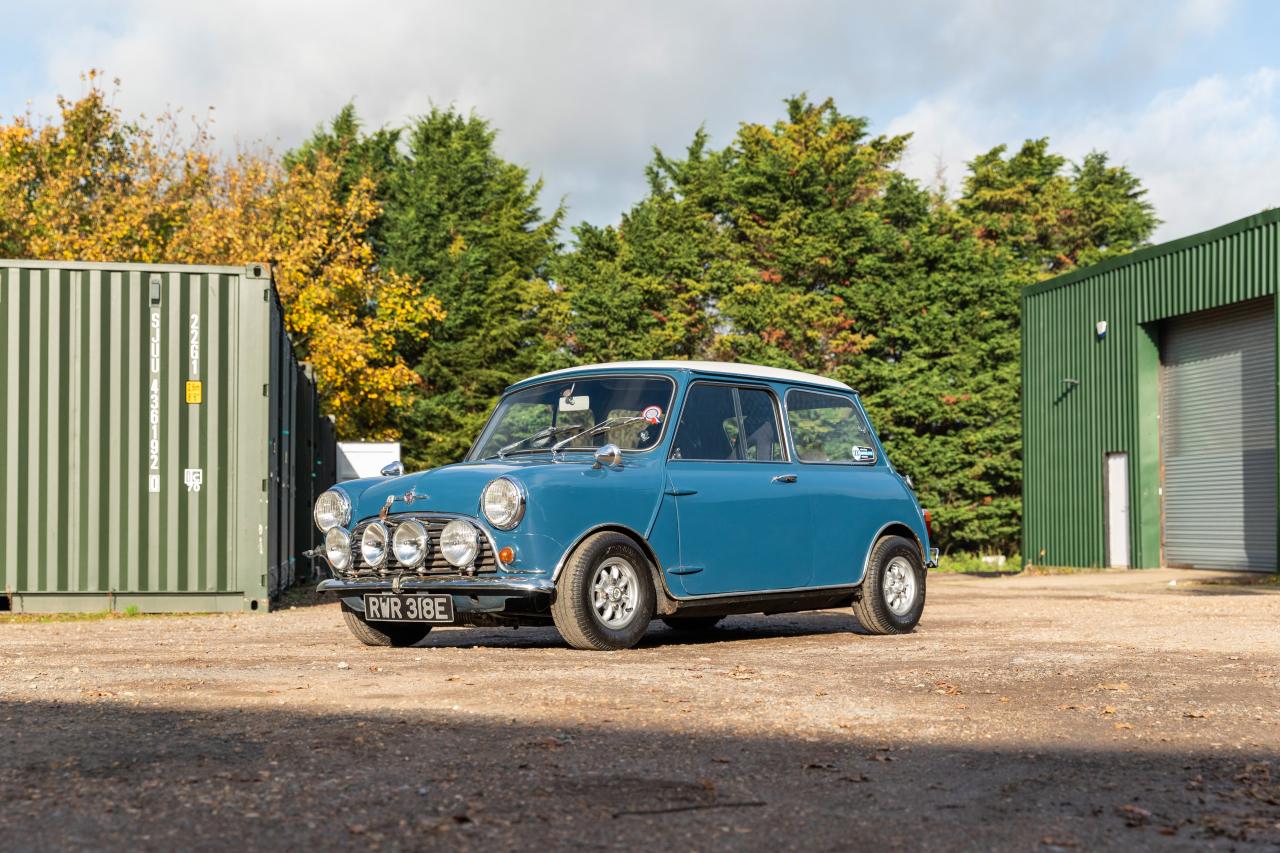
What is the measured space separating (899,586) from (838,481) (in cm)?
101

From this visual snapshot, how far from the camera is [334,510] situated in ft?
30.0

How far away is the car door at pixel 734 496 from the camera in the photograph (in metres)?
9.23

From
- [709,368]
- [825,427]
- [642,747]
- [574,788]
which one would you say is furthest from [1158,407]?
[574,788]

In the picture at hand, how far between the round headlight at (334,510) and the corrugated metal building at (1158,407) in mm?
18119

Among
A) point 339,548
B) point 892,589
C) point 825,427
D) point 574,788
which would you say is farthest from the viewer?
point 892,589

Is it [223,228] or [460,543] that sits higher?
[223,228]

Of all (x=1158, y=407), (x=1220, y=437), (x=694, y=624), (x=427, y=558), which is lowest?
(x=694, y=624)

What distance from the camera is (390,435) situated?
42.9m

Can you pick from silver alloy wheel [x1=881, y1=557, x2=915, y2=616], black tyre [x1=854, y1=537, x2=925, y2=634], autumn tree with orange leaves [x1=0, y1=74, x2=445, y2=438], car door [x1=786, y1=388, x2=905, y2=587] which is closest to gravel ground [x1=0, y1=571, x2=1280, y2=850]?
car door [x1=786, y1=388, x2=905, y2=587]

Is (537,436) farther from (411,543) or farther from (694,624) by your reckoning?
(694,624)

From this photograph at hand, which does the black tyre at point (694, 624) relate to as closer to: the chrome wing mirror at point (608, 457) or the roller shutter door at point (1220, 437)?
the chrome wing mirror at point (608, 457)

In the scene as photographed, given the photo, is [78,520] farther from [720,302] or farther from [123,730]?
[720,302]

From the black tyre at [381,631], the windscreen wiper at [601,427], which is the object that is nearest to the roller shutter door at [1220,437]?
the windscreen wiper at [601,427]

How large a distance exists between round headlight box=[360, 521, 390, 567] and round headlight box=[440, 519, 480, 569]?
19.0 inches
